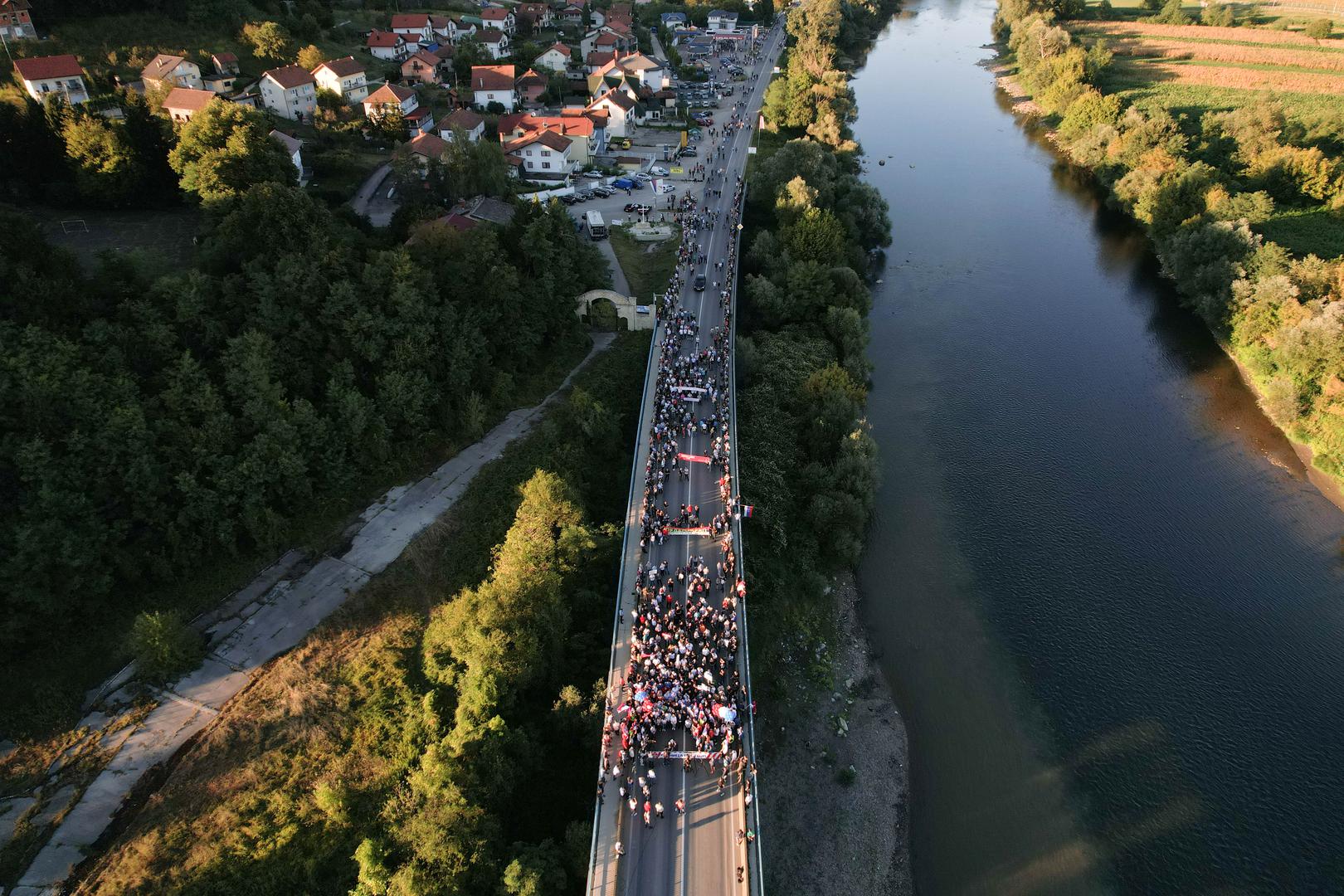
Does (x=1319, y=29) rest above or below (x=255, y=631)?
above

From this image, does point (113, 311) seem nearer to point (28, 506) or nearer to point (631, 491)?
point (28, 506)

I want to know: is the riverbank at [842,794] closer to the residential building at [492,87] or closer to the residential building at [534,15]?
the residential building at [492,87]

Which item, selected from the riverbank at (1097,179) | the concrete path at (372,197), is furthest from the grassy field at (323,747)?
the riverbank at (1097,179)

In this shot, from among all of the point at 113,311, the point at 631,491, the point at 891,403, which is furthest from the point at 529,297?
the point at 891,403

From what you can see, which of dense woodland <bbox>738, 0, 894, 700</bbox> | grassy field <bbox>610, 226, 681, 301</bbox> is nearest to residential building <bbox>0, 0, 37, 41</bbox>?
grassy field <bbox>610, 226, 681, 301</bbox>

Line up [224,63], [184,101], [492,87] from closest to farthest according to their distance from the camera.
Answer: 1. [184,101]
2. [224,63]
3. [492,87]

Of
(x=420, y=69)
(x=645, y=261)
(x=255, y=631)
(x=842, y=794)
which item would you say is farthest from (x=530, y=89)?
(x=842, y=794)

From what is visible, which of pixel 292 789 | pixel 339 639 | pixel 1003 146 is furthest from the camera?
pixel 1003 146

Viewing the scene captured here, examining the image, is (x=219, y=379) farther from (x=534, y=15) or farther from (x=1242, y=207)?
(x=534, y=15)
